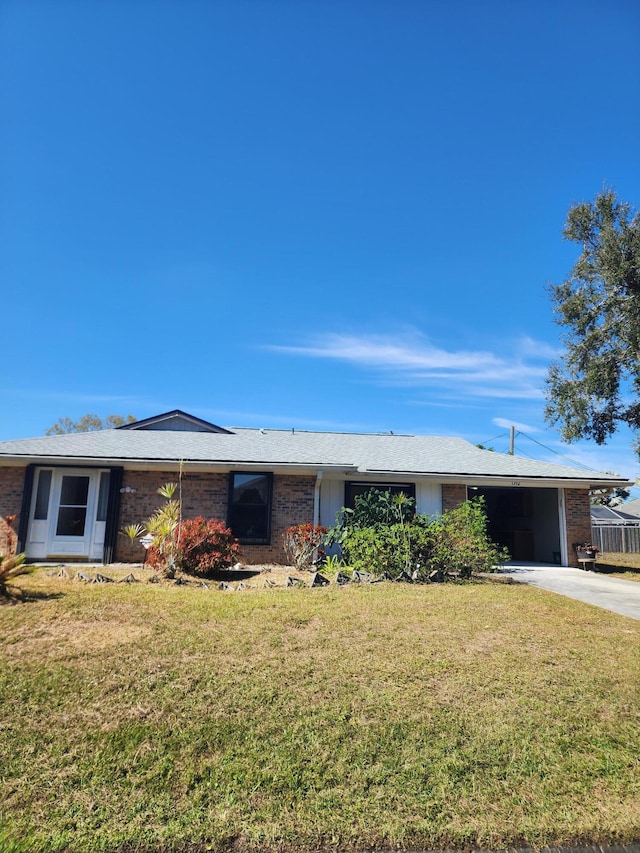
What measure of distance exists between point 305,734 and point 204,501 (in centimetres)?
997

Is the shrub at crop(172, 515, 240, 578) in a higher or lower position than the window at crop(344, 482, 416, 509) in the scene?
lower

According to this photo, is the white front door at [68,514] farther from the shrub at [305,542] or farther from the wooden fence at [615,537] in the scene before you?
the wooden fence at [615,537]

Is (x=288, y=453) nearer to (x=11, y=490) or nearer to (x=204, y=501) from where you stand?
(x=204, y=501)

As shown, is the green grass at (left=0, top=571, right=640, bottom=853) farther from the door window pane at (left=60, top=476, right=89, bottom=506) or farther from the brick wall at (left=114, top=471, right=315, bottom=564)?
the door window pane at (left=60, top=476, right=89, bottom=506)

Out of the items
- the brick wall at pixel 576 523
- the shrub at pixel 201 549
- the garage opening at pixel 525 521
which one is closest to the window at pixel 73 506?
the shrub at pixel 201 549

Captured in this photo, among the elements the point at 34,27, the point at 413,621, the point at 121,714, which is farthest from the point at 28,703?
the point at 34,27

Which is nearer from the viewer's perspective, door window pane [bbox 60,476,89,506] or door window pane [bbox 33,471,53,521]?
door window pane [bbox 33,471,53,521]

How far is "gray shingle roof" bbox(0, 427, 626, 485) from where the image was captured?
13.0 m

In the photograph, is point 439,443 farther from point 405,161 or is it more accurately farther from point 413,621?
point 413,621

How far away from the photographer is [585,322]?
17.1 metres

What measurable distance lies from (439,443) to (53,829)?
17.3 meters

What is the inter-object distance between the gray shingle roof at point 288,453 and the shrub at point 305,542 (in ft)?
5.49

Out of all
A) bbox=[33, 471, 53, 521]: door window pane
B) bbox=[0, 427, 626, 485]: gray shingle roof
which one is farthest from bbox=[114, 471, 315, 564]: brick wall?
bbox=[33, 471, 53, 521]: door window pane

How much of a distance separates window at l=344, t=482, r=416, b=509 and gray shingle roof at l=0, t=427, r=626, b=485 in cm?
60
